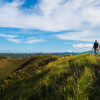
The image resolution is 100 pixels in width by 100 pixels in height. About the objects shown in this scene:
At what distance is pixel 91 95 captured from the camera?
4078mm

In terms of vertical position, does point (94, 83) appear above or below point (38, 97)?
above

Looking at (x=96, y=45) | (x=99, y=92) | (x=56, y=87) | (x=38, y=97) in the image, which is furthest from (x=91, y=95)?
(x=96, y=45)

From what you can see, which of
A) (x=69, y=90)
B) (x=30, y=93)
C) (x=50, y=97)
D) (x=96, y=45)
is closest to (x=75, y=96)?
(x=69, y=90)

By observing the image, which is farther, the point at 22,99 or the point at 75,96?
the point at 22,99

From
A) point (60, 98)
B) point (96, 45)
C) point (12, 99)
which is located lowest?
point (12, 99)

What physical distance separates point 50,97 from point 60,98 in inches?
19.5

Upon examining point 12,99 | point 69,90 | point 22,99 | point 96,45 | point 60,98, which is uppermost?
point 96,45

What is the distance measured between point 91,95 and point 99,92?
485 millimetres

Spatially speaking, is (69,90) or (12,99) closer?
(69,90)

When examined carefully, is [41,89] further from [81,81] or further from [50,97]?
[81,81]

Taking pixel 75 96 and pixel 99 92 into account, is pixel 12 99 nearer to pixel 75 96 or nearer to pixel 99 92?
pixel 75 96

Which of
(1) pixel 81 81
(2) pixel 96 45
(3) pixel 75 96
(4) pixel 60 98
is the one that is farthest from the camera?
(2) pixel 96 45

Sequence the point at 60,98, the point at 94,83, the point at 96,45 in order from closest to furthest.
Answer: the point at 60,98, the point at 94,83, the point at 96,45

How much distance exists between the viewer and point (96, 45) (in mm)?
16578
